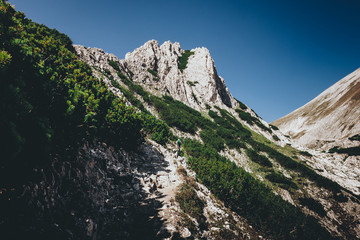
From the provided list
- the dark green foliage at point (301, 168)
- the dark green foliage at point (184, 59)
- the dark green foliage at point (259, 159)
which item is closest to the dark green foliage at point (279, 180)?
the dark green foliage at point (259, 159)

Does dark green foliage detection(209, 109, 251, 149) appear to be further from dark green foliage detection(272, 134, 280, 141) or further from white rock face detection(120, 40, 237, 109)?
dark green foliage detection(272, 134, 280, 141)

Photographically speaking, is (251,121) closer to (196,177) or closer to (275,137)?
(275,137)

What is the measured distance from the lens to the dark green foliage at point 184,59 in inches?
2901

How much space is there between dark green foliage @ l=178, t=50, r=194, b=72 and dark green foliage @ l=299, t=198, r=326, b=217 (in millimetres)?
61649

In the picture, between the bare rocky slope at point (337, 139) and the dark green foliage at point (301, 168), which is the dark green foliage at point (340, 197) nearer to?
the dark green foliage at point (301, 168)

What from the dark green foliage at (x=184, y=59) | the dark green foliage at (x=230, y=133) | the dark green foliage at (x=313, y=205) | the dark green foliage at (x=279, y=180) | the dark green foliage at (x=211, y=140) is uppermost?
the dark green foliage at (x=184, y=59)

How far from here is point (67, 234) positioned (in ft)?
17.8

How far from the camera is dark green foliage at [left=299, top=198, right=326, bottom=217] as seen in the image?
2338 cm

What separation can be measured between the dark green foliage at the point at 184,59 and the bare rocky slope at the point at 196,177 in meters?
1.92

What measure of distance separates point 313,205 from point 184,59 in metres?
72.1

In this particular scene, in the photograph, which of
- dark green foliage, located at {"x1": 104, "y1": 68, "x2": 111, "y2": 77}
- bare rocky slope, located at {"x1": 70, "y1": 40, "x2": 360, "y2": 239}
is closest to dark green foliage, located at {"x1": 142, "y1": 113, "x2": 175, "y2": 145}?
bare rocky slope, located at {"x1": 70, "y1": 40, "x2": 360, "y2": 239}

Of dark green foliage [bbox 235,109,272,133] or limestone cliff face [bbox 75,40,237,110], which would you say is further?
dark green foliage [bbox 235,109,272,133]

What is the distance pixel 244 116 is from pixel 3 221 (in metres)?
64.5

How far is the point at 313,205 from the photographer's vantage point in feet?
78.2
